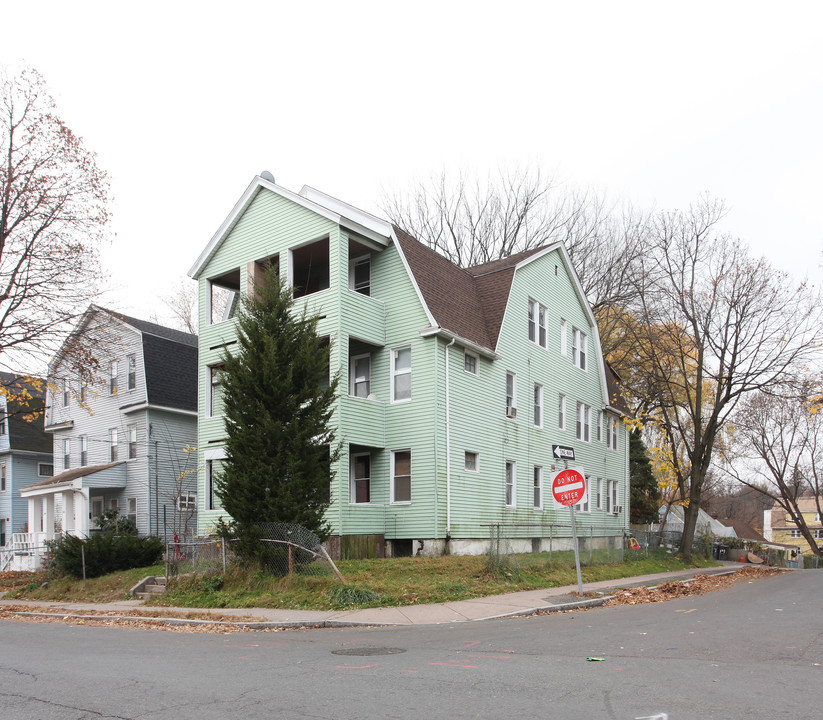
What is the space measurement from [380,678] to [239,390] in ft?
33.4

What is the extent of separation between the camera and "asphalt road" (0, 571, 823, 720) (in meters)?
6.50

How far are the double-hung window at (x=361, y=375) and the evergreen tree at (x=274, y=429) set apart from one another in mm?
6143

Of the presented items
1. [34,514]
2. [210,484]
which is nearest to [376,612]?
[210,484]

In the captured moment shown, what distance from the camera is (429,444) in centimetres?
2192

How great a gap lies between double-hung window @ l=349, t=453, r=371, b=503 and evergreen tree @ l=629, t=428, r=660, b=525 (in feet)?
74.0

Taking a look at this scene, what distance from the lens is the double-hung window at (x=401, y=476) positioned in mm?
22453

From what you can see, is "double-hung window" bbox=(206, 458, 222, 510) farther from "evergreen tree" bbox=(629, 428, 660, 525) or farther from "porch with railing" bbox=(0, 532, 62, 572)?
"evergreen tree" bbox=(629, 428, 660, 525)

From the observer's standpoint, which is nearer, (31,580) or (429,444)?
Result: (429,444)

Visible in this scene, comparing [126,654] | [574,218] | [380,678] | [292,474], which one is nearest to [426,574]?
[292,474]

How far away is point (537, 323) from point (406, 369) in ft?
24.3

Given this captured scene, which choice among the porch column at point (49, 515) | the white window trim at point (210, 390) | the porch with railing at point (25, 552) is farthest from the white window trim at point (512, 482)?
the porch column at point (49, 515)

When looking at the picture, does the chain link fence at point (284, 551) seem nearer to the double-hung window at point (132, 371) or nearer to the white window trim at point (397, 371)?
the white window trim at point (397, 371)

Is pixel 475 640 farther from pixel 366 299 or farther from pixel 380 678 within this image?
pixel 366 299

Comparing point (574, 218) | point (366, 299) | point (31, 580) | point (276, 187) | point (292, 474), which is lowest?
point (31, 580)
